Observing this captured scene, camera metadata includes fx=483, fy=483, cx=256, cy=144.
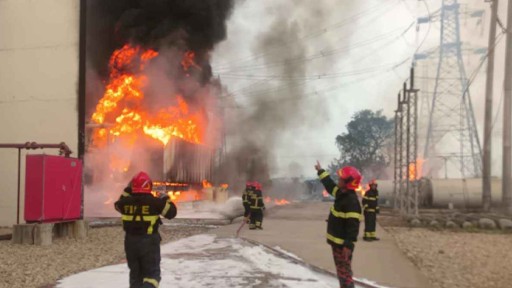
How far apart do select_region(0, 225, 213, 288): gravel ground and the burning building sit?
1260 centimetres

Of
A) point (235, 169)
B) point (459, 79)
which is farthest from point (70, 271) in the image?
point (459, 79)

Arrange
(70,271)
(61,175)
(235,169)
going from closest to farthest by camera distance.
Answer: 1. (70,271)
2. (61,175)
3. (235,169)

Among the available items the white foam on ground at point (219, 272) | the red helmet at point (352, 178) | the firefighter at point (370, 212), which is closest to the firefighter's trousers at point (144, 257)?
the white foam on ground at point (219, 272)

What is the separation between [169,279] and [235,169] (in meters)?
33.1

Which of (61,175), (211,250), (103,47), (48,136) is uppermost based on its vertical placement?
(103,47)

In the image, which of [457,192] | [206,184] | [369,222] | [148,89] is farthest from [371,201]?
[457,192]

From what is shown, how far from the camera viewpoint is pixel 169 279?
704 cm

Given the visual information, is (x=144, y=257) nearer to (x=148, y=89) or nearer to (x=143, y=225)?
(x=143, y=225)

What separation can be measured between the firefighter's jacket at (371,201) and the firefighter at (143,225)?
7869 mm

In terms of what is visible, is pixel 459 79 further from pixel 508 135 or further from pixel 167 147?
pixel 167 147

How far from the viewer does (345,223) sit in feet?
17.7

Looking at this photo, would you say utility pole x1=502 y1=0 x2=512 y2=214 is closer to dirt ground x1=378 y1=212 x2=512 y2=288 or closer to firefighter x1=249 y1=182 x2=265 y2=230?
dirt ground x1=378 y1=212 x2=512 y2=288

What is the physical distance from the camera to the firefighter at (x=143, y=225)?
16.5 ft

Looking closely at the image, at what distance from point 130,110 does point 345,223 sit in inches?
917
